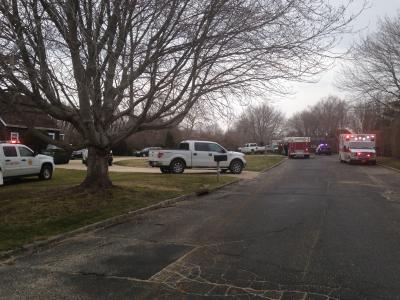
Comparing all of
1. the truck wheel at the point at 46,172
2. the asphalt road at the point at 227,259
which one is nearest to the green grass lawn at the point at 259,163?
the truck wheel at the point at 46,172

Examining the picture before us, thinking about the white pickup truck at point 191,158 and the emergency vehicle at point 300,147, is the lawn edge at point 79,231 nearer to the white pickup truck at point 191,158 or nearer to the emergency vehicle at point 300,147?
the white pickup truck at point 191,158

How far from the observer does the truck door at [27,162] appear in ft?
73.6

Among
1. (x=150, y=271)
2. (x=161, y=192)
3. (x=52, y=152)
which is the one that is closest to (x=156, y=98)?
(x=161, y=192)

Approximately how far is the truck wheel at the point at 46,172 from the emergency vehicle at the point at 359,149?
25027 millimetres

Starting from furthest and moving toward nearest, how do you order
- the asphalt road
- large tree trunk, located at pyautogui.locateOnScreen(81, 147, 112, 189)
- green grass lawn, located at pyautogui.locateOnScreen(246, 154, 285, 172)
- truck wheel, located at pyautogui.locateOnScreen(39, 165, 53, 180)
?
green grass lawn, located at pyautogui.locateOnScreen(246, 154, 285, 172) → truck wheel, located at pyautogui.locateOnScreen(39, 165, 53, 180) → large tree trunk, located at pyautogui.locateOnScreen(81, 147, 112, 189) → the asphalt road

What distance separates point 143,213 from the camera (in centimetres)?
1337

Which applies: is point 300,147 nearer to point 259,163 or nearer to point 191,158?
point 259,163

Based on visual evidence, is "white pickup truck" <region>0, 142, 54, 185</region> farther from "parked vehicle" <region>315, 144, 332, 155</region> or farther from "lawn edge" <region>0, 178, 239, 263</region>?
"parked vehicle" <region>315, 144, 332, 155</region>

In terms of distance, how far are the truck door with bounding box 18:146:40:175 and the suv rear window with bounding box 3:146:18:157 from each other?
30 centimetres

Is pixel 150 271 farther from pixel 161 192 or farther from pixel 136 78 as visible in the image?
pixel 161 192

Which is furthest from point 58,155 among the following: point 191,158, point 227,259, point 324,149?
point 324,149

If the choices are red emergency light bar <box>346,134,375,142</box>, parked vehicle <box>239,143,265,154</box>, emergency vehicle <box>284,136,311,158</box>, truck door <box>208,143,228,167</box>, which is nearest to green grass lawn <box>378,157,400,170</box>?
red emergency light bar <box>346,134,375,142</box>

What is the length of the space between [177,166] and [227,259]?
Answer: 20.0 meters

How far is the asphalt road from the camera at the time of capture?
247 inches
